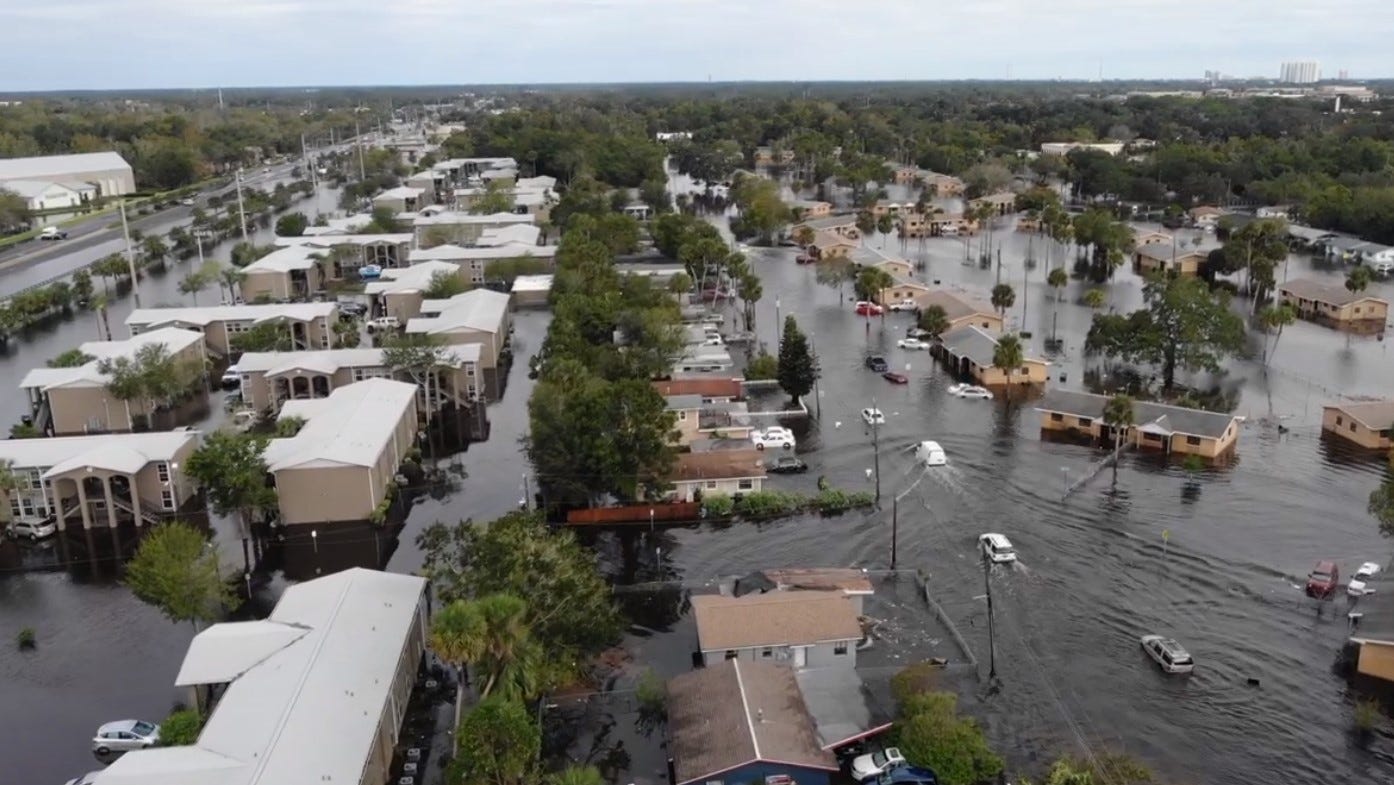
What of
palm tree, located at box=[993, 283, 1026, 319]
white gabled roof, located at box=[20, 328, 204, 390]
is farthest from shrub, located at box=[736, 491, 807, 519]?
white gabled roof, located at box=[20, 328, 204, 390]

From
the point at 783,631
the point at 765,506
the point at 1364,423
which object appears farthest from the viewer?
the point at 1364,423

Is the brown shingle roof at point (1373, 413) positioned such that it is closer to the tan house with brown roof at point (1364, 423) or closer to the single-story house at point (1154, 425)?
the tan house with brown roof at point (1364, 423)

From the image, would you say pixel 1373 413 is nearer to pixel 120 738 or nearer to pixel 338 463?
pixel 338 463

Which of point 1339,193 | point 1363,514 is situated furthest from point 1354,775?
point 1339,193

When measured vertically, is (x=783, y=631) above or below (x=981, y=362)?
below

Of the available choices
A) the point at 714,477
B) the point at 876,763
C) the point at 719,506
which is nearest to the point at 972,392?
the point at 714,477

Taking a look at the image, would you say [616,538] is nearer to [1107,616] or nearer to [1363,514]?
[1107,616]

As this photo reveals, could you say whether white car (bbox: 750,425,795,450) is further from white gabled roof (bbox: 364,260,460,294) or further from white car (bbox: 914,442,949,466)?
white gabled roof (bbox: 364,260,460,294)
